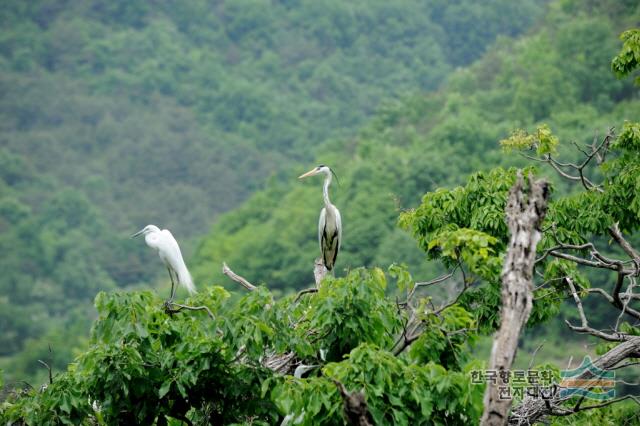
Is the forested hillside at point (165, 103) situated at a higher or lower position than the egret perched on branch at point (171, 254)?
lower

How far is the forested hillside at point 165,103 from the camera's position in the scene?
234ft

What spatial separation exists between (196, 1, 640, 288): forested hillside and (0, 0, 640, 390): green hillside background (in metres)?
0.12

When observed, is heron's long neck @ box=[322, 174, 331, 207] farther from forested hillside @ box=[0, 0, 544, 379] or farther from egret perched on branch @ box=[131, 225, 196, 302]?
forested hillside @ box=[0, 0, 544, 379]

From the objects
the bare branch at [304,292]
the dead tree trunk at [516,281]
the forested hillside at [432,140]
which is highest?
the dead tree trunk at [516,281]

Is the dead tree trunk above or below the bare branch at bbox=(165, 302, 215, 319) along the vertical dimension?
above

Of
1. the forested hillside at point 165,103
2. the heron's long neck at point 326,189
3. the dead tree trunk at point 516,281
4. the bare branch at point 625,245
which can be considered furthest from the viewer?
the forested hillside at point 165,103

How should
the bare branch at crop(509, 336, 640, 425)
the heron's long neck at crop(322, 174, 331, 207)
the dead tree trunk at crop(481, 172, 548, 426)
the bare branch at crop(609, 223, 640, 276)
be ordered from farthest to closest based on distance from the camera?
the heron's long neck at crop(322, 174, 331, 207), the bare branch at crop(609, 223, 640, 276), the bare branch at crop(509, 336, 640, 425), the dead tree trunk at crop(481, 172, 548, 426)

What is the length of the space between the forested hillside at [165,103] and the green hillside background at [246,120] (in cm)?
17

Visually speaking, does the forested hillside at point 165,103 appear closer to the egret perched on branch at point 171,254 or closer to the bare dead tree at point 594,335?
the egret perched on branch at point 171,254

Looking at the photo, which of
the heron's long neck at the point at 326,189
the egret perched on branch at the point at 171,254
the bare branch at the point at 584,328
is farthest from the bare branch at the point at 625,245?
the egret perched on branch at the point at 171,254

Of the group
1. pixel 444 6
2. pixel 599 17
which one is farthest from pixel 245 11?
pixel 599 17

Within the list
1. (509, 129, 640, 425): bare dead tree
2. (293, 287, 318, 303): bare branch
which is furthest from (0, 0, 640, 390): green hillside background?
(293, 287, 318, 303): bare branch

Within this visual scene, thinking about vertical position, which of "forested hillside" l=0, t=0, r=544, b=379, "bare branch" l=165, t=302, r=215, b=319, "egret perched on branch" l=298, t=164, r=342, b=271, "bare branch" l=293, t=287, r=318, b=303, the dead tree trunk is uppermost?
the dead tree trunk

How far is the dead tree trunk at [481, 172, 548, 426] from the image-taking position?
21.9 feet
